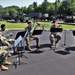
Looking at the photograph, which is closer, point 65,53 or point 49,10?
point 65,53

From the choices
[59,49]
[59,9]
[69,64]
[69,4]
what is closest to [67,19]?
[69,4]

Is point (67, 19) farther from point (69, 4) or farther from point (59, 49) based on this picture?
point (59, 49)

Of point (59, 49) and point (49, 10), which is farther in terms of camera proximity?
point (49, 10)

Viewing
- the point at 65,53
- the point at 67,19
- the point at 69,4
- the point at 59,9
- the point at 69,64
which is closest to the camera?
the point at 69,64

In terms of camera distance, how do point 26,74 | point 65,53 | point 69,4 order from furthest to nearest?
point 69,4
point 65,53
point 26,74

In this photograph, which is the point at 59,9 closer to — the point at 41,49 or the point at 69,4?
the point at 69,4

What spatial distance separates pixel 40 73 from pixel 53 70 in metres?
0.59

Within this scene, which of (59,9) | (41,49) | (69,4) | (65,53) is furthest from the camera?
(59,9)

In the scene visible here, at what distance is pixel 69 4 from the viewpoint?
7338 cm

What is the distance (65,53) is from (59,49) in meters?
1.03

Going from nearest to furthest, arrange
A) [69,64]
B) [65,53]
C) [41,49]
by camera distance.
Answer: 1. [69,64]
2. [65,53]
3. [41,49]

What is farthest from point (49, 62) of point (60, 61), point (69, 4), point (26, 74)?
point (69, 4)

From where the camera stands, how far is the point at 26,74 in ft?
25.1

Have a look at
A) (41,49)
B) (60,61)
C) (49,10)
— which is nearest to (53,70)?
(60,61)
